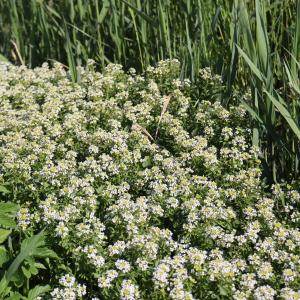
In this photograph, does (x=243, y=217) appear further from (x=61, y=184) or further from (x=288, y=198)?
(x=61, y=184)

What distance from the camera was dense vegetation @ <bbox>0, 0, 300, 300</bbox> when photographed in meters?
2.80

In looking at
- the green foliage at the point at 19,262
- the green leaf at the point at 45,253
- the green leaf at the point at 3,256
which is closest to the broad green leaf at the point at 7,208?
the green foliage at the point at 19,262

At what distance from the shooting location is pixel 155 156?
354cm

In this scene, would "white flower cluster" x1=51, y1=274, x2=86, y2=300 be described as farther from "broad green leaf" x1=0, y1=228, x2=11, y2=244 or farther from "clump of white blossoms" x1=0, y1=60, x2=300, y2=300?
"broad green leaf" x1=0, y1=228, x2=11, y2=244

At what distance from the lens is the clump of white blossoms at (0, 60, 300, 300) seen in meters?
2.74

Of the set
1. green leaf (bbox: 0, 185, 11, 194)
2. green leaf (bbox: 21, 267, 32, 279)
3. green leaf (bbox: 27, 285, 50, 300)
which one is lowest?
green leaf (bbox: 27, 285, 50, 300)

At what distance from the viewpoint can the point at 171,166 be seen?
11.4 ft

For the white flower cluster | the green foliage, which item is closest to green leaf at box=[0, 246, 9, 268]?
the green foliage

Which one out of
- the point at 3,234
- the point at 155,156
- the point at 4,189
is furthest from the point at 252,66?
the point at 3,234

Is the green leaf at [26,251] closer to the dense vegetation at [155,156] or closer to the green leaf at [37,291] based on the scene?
the dense vegetation at [155,156]

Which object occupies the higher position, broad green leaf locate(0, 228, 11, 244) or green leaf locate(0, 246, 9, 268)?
broad green leaf locate(0, 228, 11, 244)

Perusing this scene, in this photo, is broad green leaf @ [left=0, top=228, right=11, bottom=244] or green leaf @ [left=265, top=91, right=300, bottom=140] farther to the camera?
green leaf @ [left=265, top=91, right=300, bottom=140]

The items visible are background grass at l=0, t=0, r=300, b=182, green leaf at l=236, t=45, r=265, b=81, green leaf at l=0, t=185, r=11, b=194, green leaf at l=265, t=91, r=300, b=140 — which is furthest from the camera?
background grass at l=0, t=0, r=300, b=182

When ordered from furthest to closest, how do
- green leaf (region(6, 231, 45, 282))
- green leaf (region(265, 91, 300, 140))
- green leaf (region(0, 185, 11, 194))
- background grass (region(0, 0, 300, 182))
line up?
background grass (region(0, 0, 300, 182))
green leaf (region(265, 91, 300, 140))
green leaf (region(0, 185, 11, 194))
green leaf (region(6, 231, 45, 282))
